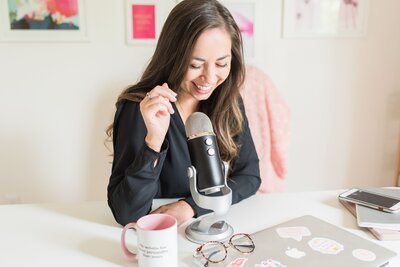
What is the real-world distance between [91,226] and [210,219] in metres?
0.32

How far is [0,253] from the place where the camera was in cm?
95

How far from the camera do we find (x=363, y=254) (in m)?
0.90

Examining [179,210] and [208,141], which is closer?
[208,141]

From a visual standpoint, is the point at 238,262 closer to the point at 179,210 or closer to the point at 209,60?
the point at 179,210

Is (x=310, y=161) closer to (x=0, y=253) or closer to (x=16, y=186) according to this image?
(x=16, y=186)

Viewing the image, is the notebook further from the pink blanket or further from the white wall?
the white wall

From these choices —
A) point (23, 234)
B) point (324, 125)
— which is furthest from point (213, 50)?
point (324, 125)

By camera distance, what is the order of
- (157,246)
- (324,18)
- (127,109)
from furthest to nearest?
(324,18), (127,109), (157,246)

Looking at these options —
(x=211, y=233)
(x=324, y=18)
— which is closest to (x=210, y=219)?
(x=211, y=233)

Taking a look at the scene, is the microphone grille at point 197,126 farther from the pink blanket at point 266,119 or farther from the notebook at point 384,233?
the pink blanket at point 266,119

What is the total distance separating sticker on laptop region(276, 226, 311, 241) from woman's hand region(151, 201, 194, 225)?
0.81 feet

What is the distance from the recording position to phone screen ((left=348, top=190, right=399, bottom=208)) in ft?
3.72

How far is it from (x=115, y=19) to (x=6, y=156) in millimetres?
982

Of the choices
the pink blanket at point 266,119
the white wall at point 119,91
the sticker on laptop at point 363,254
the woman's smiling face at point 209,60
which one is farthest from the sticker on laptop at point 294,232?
the white wall at point 119,91
